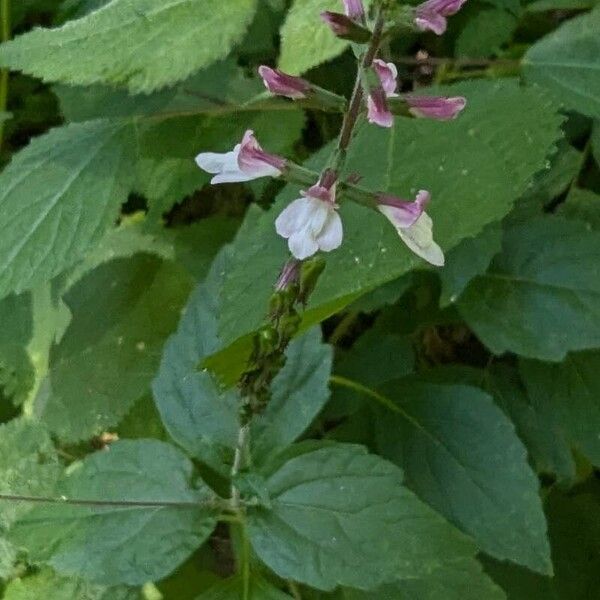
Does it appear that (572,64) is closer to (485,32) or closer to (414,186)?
(485,32)

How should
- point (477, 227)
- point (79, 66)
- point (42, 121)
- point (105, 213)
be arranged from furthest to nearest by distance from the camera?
point (42, 121)
point (105, 213)
point (79, 66)
point (477, 227)

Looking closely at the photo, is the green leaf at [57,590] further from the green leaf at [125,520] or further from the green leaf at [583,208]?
the green leaf at [583,208]

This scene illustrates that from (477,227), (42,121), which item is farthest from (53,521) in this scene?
(42,121)

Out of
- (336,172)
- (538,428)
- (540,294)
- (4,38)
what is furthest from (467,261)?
(4,38)

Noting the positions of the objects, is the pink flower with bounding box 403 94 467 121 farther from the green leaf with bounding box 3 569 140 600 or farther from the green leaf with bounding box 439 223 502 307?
the green leaf with bounding box 3 569 140 600

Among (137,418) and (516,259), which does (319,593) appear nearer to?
(137,418)
